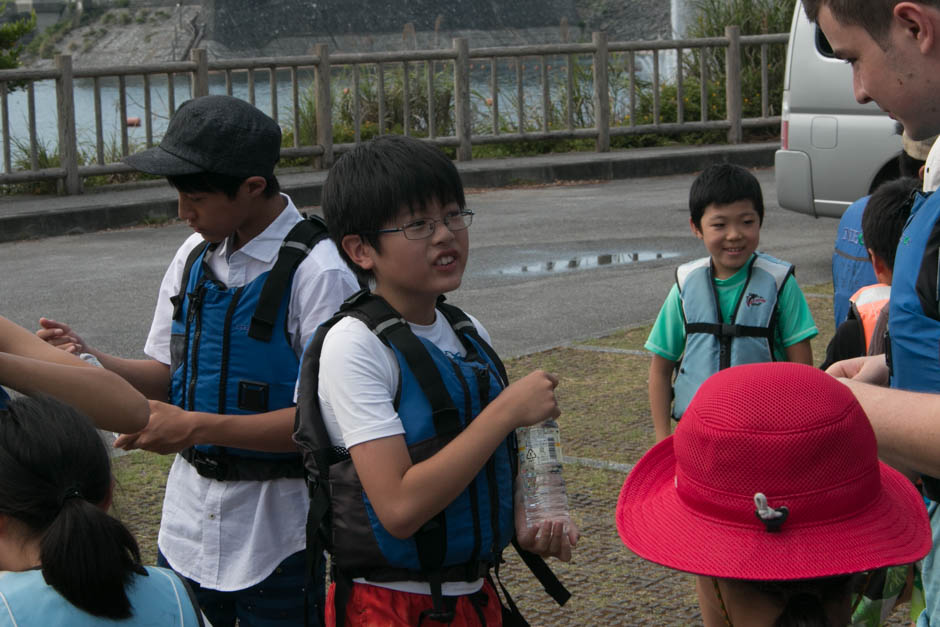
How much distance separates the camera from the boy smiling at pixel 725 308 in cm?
448

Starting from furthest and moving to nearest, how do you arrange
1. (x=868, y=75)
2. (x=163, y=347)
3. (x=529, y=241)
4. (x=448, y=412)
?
(x=529, y=241) < (x=163, y=347) < (x=448, y=412) < (x=868, y=75)

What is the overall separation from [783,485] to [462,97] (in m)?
15.5

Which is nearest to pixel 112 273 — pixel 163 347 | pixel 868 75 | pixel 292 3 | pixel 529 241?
pixel 529 241

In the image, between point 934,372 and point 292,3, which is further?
point 292,3

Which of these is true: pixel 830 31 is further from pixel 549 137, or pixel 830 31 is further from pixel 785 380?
pixel 549 137

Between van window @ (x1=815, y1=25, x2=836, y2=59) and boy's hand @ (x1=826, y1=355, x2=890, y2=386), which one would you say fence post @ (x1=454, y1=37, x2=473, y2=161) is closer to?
van window @ (x1=815, y1=25, x2=836, y2=59)

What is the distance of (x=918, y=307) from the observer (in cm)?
214

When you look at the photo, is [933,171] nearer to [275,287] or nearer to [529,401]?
[529,401]

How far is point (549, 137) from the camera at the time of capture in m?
17.6

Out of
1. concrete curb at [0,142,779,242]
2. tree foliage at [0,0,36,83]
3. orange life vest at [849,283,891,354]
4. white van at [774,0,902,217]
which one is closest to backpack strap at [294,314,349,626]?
orange life vest at [849,283,891,354]

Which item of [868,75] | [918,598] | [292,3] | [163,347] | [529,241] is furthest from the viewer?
[292,3]

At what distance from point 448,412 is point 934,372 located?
35.0 inches

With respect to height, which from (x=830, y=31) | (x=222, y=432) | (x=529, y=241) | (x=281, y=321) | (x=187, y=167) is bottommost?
(x=529, y=241)

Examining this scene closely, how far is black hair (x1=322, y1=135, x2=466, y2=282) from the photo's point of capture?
2.63 meters
